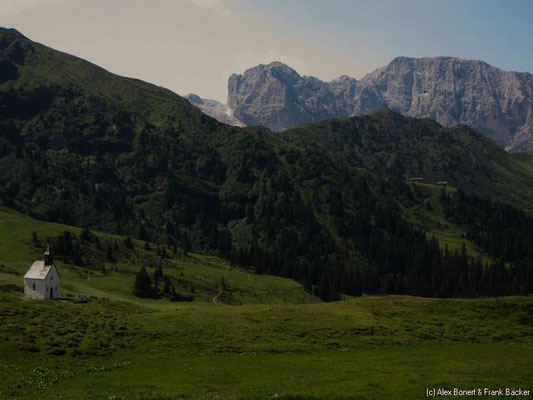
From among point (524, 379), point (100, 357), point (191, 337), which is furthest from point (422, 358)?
point (100, 357)

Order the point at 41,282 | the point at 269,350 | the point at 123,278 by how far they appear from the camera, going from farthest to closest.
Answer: the point at 123,278, the point at 41,282, the point at 269,350

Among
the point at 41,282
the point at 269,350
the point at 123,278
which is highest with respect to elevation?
the point at 269,350

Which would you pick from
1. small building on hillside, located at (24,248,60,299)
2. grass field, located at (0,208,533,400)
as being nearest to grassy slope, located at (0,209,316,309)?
small building on hillside, located at (24,248,60,299)

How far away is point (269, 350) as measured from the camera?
64500mm

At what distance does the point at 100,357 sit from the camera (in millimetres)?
57312

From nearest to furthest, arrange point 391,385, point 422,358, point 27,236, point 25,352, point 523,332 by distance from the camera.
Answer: point 391,385 < point 25,352 < point 422,358 < point 523,332 < point 27,236

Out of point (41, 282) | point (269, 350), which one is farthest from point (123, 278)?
point (269, 350)

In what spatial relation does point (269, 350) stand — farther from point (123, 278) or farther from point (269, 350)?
point (123, 278)

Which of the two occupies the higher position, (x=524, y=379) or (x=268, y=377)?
(x=524, y=379)

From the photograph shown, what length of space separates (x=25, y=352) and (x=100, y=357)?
7706 mm

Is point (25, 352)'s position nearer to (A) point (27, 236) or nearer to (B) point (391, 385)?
(B) point (391, 385)

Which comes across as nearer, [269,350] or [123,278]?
[269,350]

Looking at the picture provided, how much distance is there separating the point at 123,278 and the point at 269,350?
308 feet

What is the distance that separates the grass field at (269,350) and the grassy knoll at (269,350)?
0.15m
